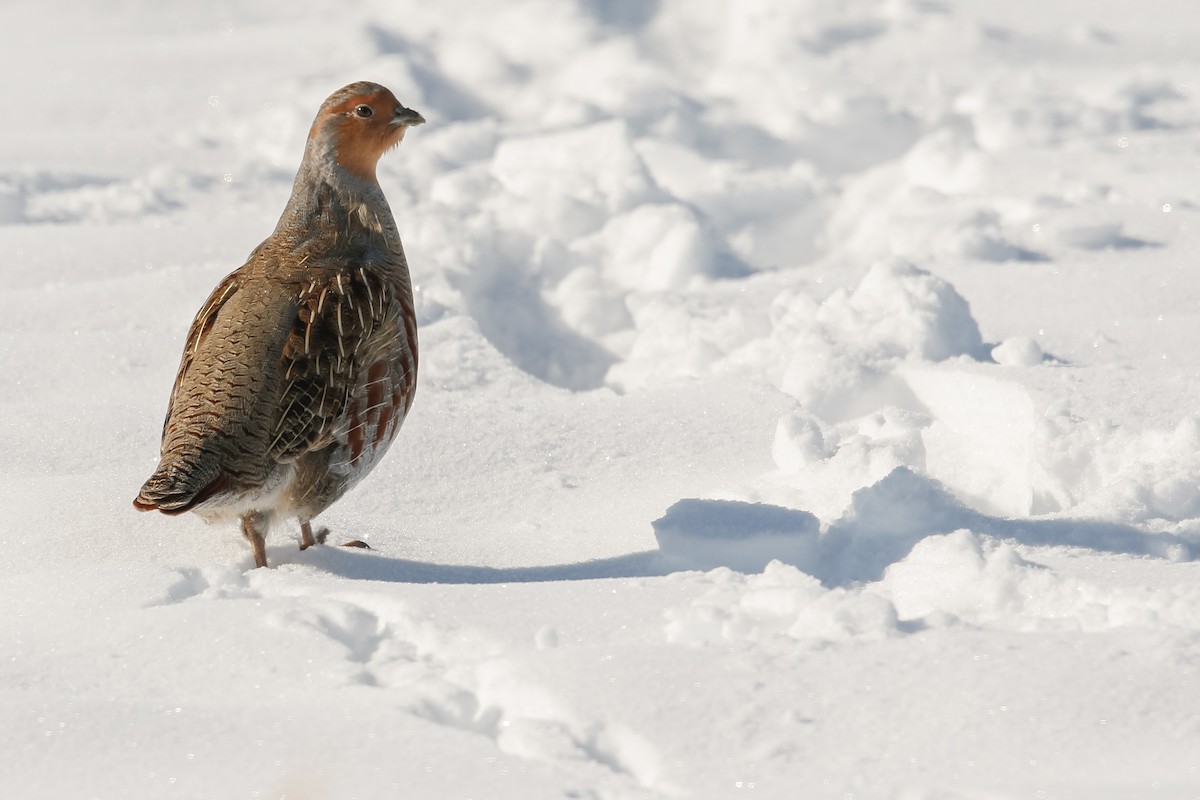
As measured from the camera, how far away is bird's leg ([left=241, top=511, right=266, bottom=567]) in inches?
116

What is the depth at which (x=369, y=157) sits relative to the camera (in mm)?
3447

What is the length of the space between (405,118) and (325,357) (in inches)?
31.8

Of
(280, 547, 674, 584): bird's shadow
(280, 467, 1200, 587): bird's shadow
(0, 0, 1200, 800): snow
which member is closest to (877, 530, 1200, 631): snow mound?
(0, 0, 1200, 800): snow

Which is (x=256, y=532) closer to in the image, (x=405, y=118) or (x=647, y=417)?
(x=405, y=118)

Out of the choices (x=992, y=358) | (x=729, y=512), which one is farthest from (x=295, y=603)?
(x=992, y=358)

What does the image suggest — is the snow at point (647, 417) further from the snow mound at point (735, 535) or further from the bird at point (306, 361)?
the bird at point (306, 361)

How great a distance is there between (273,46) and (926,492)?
256 inches

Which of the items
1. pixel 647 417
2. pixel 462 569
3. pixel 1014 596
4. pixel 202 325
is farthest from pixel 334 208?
pixel 1014 596

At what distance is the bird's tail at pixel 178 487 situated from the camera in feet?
8.50

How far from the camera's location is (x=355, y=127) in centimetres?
342

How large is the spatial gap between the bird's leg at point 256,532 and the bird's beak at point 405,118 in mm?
1108

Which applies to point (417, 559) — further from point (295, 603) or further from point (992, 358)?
point (992, 358)

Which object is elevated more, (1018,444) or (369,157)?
(369,157)

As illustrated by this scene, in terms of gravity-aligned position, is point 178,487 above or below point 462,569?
above
